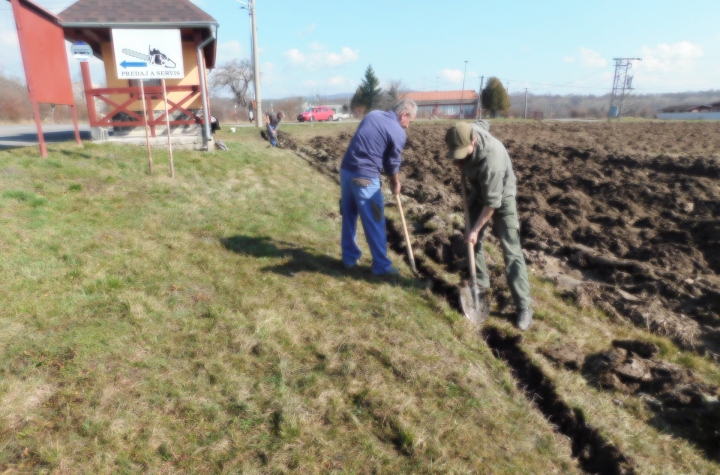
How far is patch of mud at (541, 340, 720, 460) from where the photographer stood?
11.2ft

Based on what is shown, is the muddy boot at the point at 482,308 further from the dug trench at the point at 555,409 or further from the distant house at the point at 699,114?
the distant house at the point at 699,114

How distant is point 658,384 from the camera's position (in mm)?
3877

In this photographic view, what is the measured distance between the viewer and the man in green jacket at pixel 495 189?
449 centimetres

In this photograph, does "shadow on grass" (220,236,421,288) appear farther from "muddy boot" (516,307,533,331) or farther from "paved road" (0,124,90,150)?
"paved road" (0,124,90,150)

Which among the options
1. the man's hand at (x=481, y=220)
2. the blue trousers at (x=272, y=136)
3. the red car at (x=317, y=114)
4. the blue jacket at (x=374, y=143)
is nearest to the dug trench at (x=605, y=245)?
the man's hand at (x=481, y=220)

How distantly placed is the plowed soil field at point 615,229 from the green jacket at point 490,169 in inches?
53.6

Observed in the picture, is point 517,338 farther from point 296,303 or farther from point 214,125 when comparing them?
point 214,125

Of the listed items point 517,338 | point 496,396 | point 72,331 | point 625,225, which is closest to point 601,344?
point 517,338

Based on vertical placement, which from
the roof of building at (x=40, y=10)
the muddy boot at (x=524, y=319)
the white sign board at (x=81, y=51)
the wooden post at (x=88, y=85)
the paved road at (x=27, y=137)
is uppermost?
the roof of building at (x=40, y=10)

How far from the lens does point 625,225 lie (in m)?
7.70

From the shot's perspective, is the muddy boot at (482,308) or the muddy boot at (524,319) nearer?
the muddy boot at (524,319)

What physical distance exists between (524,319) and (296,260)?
9.28 ft

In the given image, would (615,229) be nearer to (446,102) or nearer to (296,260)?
(296,260)

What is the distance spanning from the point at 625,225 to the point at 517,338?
176 inches
